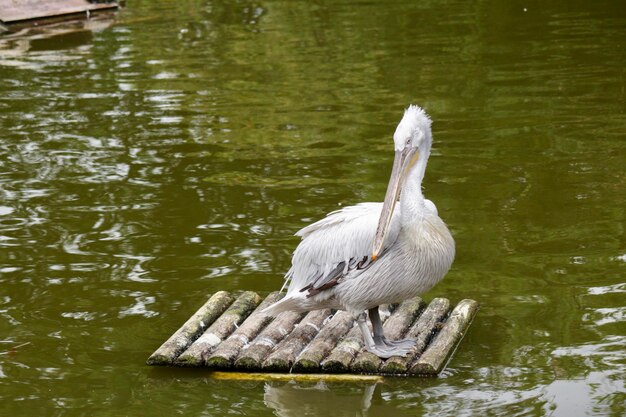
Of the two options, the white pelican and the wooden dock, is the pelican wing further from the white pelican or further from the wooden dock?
the wooden dock

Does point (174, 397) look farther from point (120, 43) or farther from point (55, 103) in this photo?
point (120, 43)

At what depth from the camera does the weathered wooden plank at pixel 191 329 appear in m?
4.64

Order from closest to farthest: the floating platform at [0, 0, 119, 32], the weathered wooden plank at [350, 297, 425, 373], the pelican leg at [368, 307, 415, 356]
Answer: the weathered wooden plank at [350, 297, 425, 373] < the pelican leg at [368, 307, 415, 356] < the floating platform at [0, 0, 119, 32]

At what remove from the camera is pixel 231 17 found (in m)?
14.4

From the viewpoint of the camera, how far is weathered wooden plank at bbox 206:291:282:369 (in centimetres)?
458

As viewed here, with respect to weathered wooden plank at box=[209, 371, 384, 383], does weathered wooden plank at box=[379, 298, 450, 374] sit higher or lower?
higher

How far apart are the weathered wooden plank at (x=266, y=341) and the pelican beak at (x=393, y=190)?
63 cm

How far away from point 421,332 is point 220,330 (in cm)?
82

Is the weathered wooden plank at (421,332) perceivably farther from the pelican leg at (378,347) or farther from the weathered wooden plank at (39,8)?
the weathered wooden plank at (39,8)

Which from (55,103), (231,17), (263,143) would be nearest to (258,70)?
(55,103)

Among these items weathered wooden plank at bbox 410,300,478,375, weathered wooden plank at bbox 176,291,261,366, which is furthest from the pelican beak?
weathered wooden plank at bbox 176,291,261,366

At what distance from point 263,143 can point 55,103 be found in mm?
2352

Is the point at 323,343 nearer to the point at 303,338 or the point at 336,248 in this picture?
the point at 303,338

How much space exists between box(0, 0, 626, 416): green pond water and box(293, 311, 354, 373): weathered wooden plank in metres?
0.10
